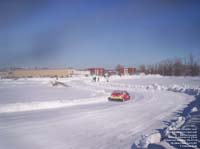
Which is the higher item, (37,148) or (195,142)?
(195,142)

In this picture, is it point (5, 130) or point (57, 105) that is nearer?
point (5, 130)

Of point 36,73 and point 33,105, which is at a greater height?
point 36,73

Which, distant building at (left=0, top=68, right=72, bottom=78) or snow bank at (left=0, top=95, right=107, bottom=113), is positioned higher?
distant building at (left=0, top=68, right=72, bottom=78)

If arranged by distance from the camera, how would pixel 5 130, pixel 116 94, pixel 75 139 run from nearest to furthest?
pixel 75 139 < pixel 5 130 < pixel 116 94

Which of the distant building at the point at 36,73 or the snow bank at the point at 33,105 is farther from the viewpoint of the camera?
the distant building at the point at 36,73

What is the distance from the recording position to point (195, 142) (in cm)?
748

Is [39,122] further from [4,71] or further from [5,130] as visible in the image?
[4,71]

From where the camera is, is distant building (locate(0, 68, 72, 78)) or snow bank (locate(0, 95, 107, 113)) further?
distant building (locate(0, 68, 72, 78))

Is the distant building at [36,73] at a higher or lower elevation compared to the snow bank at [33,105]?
higher

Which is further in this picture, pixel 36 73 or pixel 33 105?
pixel 36 73

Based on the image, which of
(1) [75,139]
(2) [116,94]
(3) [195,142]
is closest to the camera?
(3) [195,142]

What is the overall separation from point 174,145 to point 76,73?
183 meters

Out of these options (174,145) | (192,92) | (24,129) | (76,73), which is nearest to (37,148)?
(24,129)

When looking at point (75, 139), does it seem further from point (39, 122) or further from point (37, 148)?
point (39, 122)
